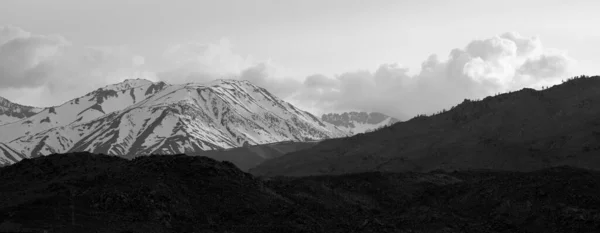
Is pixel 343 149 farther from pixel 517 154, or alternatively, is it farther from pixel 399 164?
pixel 517 154

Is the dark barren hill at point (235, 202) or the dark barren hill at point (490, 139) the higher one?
the dark barren hill at point (490, 139)

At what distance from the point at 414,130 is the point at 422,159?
20.1 m

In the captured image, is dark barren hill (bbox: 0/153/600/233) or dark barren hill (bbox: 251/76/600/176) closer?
dark barren hill (bbox: 0/153/600/233)

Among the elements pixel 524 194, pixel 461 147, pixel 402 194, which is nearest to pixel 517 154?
pixel 461 147

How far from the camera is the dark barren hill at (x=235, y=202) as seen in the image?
41.2 meters

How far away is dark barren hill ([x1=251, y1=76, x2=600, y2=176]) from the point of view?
9144 cm

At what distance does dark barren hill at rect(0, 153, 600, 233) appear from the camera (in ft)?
135

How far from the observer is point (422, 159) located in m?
102

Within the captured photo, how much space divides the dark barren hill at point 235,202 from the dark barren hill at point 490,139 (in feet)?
106

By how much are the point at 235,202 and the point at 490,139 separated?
6375 centimetres

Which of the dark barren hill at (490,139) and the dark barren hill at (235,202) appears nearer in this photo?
the dark barren hill at (235,202)

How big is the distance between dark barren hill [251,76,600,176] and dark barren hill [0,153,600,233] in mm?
32334

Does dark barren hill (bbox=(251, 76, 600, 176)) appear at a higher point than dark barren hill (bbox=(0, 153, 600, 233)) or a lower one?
higher

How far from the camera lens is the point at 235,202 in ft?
156
